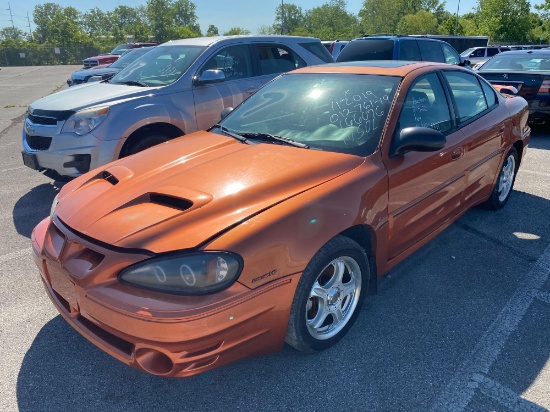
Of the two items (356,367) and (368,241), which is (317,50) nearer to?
(368,241)

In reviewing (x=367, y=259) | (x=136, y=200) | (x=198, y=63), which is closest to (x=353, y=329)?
(x=367, y=259)

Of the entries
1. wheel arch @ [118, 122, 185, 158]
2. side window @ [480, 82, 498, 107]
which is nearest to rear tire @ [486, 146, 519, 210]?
side window @ [480, 82, 498, 107]

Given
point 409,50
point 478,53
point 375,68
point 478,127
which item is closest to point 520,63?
point 409,50

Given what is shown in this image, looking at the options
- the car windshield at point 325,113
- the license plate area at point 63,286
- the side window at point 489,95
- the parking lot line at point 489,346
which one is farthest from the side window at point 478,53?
the license plate area at point 63,286

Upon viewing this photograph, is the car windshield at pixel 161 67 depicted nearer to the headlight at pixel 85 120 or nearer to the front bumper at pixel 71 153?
the headlight at pixel 85 120

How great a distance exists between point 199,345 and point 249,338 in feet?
0.86

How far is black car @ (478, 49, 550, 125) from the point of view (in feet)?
25.6

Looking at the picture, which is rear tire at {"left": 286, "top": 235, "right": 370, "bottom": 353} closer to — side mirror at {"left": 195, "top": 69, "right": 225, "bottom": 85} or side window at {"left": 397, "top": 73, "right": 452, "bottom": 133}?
side window at {"left": 397, "top": 73, "right": 452, "bottom": 133}

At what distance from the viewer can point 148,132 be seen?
16.7 ft

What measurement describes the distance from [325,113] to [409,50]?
22.2ft

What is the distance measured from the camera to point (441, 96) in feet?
11.6

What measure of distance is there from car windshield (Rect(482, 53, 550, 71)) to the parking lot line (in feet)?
21.4

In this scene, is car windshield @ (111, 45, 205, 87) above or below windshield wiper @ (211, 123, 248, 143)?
above

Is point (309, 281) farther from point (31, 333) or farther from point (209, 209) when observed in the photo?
point (31, 333)
